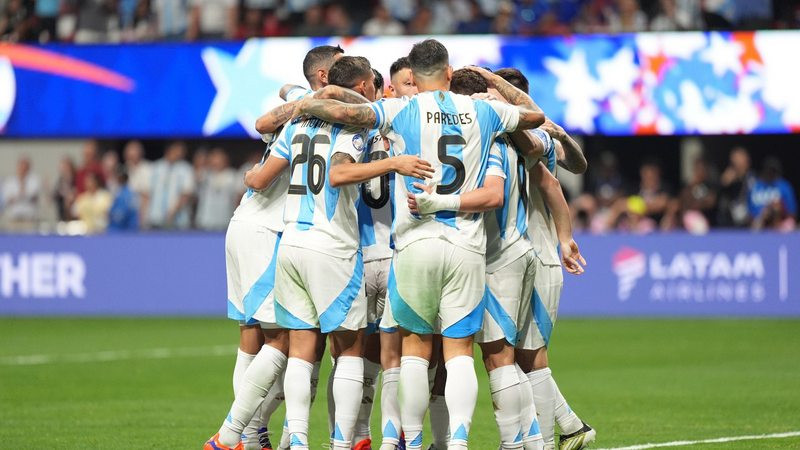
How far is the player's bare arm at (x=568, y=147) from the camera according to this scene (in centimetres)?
795

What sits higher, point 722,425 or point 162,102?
point 162,102

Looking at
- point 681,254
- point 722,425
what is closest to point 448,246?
point 722,425

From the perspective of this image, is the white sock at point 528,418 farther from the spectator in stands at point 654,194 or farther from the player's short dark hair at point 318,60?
the spectator in stands at point 654,194

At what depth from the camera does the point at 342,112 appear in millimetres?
7086

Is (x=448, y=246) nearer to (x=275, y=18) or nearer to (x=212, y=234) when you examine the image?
(x=212, y=234)

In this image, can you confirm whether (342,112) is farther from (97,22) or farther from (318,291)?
(97,22)

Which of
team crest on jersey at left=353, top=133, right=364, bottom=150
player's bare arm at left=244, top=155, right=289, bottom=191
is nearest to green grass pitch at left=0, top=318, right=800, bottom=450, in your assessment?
player's bare arm at left=244, top=155, right=289, bottom=191

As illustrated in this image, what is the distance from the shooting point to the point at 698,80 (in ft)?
66.8

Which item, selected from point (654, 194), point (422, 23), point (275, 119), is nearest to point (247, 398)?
point (275, 119)

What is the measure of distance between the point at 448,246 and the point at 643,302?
41.0 ft

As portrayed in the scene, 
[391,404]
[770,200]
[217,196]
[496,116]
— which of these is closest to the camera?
[496,116]

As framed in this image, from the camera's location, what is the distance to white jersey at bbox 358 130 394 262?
793 centimetres

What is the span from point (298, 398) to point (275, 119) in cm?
171

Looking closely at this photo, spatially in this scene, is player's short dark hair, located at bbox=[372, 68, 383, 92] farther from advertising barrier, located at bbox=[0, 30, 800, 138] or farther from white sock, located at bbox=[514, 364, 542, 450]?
advertising barrier, located at bbox=[0, 30, 800, 138]
